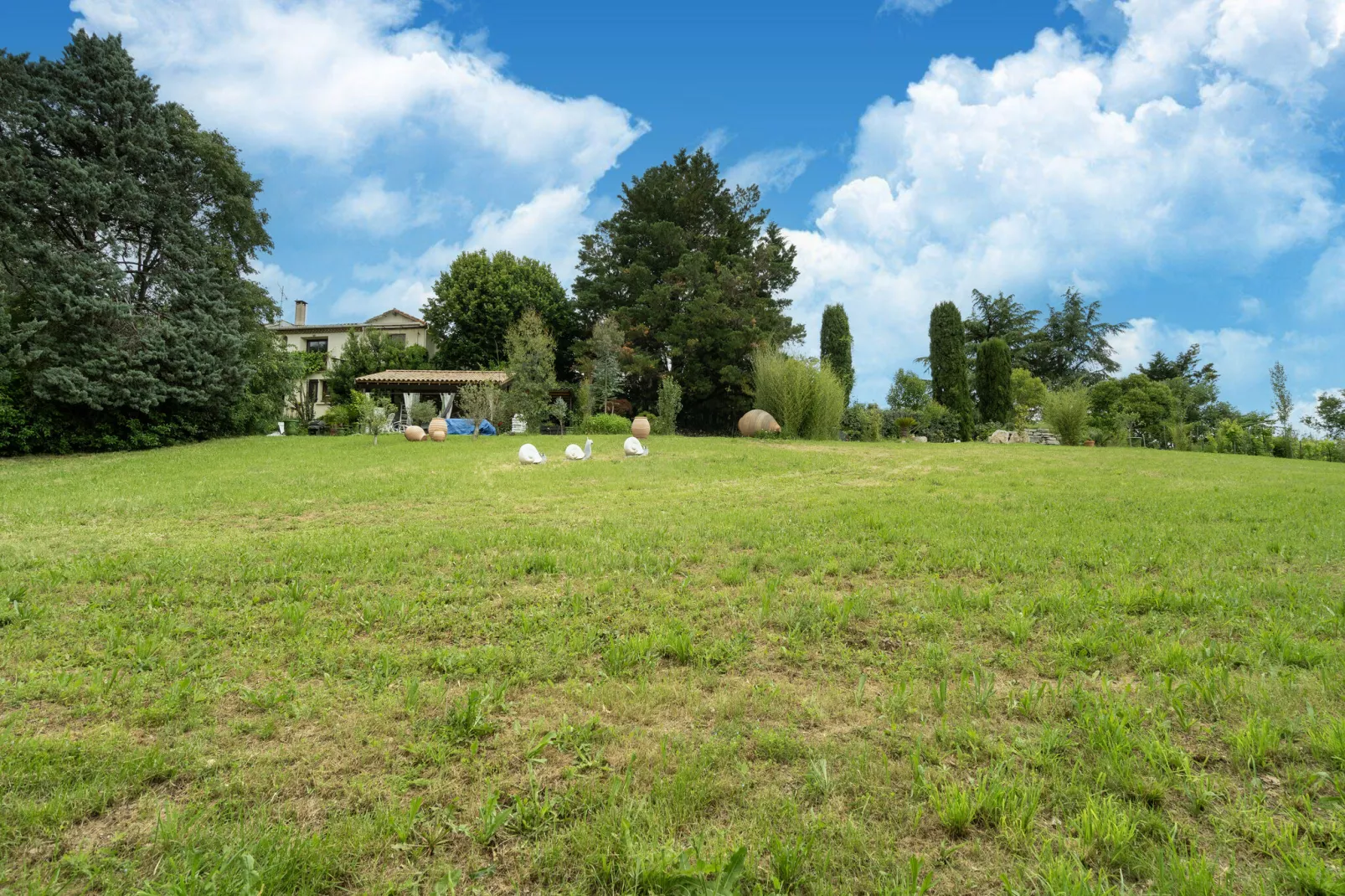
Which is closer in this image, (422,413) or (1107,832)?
(1107,832)

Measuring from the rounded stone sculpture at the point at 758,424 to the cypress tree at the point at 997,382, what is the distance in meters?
12.5

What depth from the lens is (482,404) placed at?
75.4 ft

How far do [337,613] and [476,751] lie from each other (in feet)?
6.93

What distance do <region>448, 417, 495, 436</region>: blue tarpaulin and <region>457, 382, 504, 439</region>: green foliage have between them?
208mm

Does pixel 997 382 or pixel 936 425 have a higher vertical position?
pixel 997 382

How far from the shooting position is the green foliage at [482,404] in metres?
22.9

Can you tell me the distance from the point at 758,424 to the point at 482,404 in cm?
1021

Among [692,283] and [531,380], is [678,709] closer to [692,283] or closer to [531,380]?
[531,380]

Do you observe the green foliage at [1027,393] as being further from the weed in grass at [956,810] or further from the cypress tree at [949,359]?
the weed in grass at [956,810]

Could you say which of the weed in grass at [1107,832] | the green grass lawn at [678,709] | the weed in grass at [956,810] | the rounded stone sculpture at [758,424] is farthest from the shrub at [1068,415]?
the weed in grass at [956,810]

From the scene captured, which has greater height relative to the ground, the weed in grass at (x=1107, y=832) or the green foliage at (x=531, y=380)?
the green foliage at (x=531, y=380)

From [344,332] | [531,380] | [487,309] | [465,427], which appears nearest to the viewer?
[465,427]

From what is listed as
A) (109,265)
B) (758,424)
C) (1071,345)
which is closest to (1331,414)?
(1071,345)

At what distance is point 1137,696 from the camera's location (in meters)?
2.84
